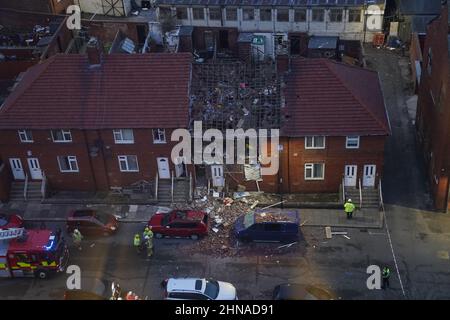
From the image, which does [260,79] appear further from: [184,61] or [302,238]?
[302,238]

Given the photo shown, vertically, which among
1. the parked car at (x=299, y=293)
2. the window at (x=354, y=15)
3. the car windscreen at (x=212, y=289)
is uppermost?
the window at (x=354, y=15)

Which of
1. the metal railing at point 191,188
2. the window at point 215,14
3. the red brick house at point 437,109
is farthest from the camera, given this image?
the window at point 215,14

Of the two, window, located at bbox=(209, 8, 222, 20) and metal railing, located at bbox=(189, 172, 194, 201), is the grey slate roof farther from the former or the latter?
metal railing, located at bbox=(189, 172, 194, 201)

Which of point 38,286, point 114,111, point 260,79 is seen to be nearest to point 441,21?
point 260,79

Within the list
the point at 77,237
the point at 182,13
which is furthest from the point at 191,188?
the point at 182,13

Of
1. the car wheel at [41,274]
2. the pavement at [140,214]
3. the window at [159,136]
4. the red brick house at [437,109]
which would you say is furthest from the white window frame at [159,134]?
the red brick house at [437,109]

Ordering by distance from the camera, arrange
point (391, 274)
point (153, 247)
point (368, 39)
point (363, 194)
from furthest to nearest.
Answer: point (368, 39), point (363, 194), point (153, 247), point (391, 274)

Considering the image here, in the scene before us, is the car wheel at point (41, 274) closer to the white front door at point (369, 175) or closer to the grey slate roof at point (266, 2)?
the white front door at point (369, 175)
